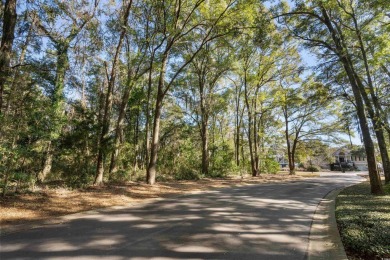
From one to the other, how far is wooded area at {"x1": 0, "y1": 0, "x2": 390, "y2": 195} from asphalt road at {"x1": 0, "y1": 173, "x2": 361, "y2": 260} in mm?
4084

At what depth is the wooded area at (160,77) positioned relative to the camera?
9.00 metres

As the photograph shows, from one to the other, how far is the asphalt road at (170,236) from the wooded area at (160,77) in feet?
13.4

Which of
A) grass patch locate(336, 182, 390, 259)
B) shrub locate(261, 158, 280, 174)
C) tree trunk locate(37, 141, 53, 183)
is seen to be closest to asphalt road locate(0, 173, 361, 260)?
grass patch locate(336, 182, 390, 259)

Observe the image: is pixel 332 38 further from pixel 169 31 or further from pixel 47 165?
pixel 47 165

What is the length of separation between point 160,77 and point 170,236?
1077 cm

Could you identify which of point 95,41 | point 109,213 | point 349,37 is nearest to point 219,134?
point 349,37

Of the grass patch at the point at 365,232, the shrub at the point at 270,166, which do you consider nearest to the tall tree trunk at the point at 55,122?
the grass patch at the point at 365,232

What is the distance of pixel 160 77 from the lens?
46.8ft

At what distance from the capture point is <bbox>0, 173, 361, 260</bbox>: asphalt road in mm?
4090

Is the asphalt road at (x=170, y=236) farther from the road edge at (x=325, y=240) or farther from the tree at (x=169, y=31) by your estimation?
the tree at (x=169, y=31)

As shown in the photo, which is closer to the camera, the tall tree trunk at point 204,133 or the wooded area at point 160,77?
the wooded area at point 160,77

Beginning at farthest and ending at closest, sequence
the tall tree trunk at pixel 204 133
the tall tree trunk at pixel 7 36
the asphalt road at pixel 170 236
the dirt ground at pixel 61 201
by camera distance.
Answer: the tall tree trunk at pixel 204 133 → the tall tree trunk at pixel 7 36 → the dirt ground at pixel 61 201 → the asphalt road at pixel 170 236

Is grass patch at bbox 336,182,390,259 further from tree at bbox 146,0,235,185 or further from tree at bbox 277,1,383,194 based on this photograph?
tree at bbox 146,0,235,185

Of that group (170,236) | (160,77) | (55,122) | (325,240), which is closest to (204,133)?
(160,77)
